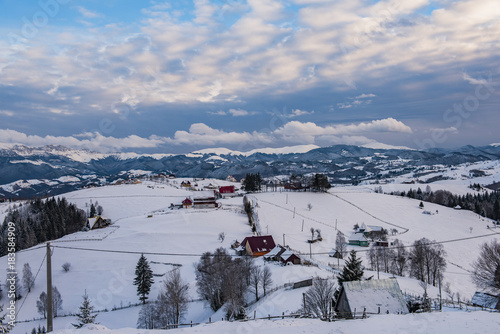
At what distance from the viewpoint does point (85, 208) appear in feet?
309

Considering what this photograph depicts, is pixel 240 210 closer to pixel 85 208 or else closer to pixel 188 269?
pixel 188 269

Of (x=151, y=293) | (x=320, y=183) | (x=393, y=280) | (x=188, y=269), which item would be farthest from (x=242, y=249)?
(x=320, y=183)

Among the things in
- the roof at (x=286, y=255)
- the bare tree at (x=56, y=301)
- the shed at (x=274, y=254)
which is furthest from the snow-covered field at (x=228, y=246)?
the roof at (x=286, y=255)

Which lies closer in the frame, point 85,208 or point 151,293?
point 151,293

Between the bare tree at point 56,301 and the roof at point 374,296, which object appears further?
the bare tree at point 56,301

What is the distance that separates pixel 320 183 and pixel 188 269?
70.8m

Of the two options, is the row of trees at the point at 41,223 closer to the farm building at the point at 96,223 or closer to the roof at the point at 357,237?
the farm building at the point at 96,223

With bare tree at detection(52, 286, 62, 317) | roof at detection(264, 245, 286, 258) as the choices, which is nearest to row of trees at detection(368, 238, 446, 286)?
roof at detection(264, 245, 286, 258)

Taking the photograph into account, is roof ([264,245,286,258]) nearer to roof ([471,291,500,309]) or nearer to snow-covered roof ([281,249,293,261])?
snow-covered roof ([281,249,293,261])

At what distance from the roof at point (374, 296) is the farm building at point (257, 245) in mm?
28392

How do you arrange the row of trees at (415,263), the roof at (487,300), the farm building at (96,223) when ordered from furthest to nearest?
1. the farm building at (96,223)
2. the row of trees at (415,263)
3. the roof at (487,300)

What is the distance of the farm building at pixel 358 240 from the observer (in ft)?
214

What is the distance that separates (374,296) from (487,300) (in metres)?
15.0

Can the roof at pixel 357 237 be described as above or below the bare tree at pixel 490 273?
below
